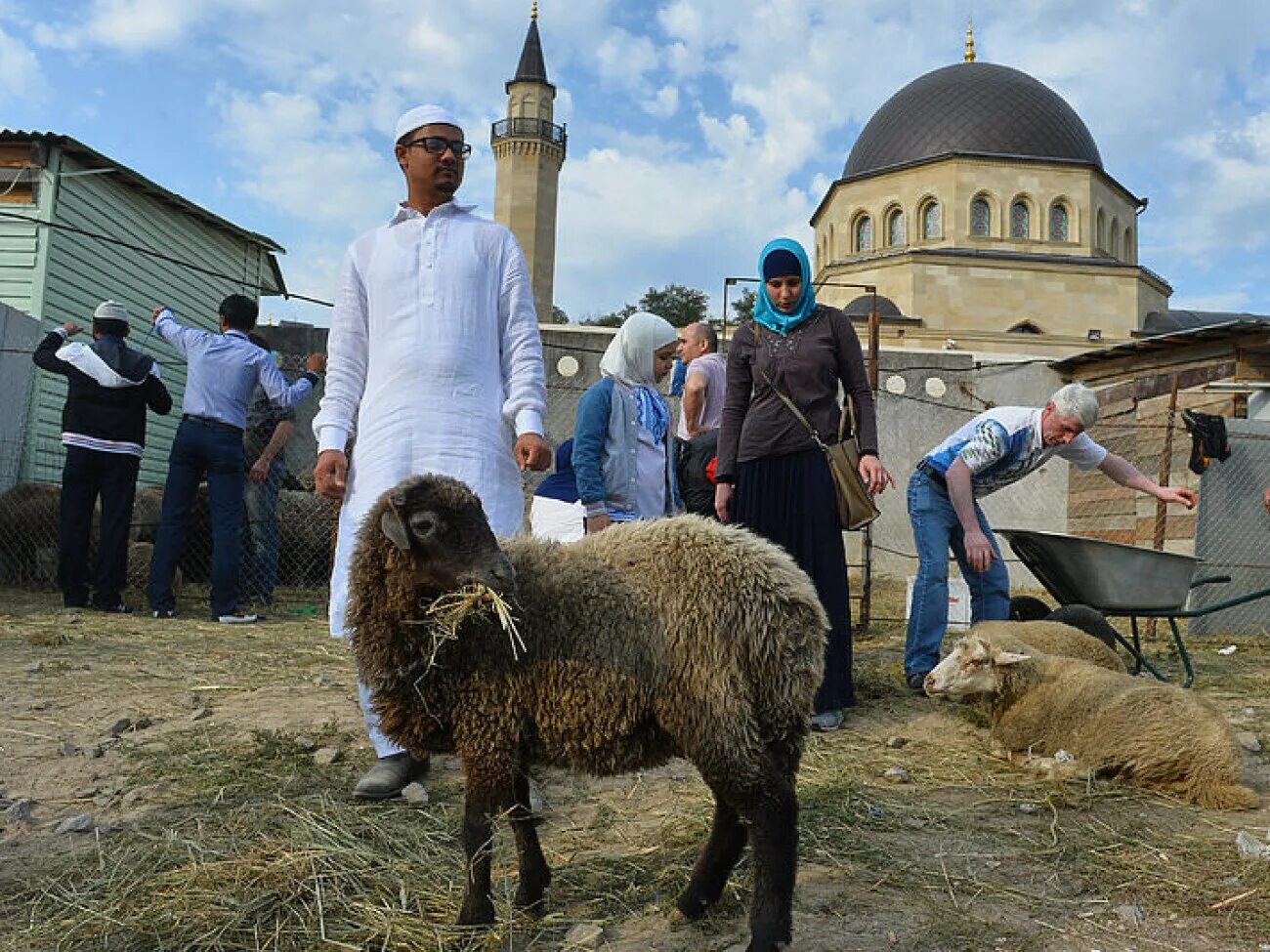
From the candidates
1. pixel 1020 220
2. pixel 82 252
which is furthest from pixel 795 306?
pixel 1020 220

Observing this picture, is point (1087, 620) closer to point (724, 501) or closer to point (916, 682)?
point (916, 682)

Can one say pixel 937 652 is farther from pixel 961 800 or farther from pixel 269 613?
pixel 269 613

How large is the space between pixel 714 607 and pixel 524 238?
4705 cm

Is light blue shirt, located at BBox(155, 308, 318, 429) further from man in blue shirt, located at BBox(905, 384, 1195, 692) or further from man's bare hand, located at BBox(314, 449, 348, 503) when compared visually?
man in blue shirt, located at BBox(905, 384, 1195, 692)

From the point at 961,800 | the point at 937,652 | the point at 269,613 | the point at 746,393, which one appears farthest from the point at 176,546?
the point at 961,800

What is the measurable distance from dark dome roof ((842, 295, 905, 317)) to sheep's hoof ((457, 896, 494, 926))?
32380 millimetres

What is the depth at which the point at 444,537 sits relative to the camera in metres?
2.36

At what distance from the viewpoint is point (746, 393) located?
471 cm

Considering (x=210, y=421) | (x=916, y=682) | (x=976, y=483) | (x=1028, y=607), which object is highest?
(x=210, y=421)

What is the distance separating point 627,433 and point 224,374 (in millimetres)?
4088

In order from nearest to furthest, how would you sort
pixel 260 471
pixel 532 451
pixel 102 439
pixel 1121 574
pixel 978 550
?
pixel 532 451 → pixel 978 550 → pixel 1121 574 → pixel 102 439 → pixel 260 471

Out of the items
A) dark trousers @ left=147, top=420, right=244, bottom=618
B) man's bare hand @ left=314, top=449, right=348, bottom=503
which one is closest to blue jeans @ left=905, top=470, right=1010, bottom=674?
man's bare hand @ left=314, top=449, right=348, bottom=503

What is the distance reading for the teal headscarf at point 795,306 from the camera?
4492mm

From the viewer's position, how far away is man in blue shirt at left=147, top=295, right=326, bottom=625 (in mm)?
7168
